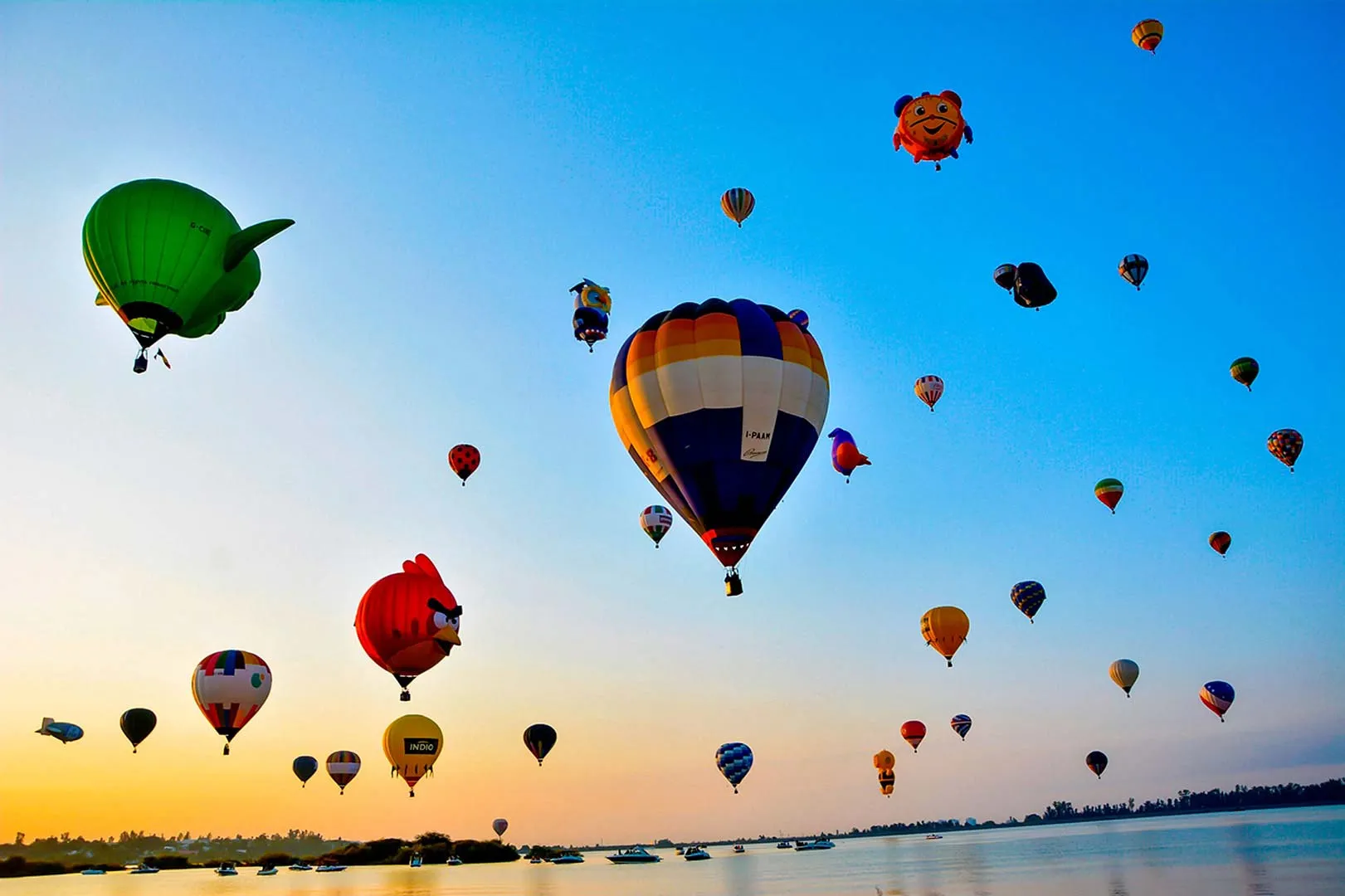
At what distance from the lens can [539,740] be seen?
3244 centimetres

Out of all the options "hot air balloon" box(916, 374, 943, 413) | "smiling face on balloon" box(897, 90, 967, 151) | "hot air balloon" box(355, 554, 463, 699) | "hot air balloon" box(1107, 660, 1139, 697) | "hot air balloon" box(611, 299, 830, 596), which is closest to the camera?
"hot air balloon" box(611, 299, 830, 596)

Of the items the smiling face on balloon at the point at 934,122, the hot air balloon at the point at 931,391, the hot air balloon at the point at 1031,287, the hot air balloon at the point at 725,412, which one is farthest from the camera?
the hot air balloon at the point at 931,391

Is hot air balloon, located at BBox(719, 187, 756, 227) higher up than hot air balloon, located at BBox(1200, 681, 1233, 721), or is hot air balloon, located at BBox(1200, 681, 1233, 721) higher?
hot air balloon, located at BBox(719, 187, 756, 227)

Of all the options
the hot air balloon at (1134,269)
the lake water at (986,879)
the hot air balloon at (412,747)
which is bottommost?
the lake water at (986,879)

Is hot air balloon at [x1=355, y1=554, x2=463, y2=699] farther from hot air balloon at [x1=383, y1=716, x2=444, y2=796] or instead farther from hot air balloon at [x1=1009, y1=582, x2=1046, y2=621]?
hot air balloon at [x1=1009, y1=582, x2=1046, y2=621]

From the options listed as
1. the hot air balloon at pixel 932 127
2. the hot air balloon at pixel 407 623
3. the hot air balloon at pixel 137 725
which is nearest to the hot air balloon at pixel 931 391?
the hot air balloon at pixel 932 127

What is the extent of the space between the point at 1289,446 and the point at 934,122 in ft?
62.3

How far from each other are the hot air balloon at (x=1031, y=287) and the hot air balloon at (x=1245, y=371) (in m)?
10.1

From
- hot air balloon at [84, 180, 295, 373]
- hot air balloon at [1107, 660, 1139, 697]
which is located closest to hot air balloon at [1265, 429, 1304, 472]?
hot air balloon at [1107, 660, 1139, 697]

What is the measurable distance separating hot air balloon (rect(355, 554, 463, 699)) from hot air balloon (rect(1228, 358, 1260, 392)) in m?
25.0

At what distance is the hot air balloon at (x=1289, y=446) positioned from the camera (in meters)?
31.4

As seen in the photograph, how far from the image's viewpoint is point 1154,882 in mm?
34875

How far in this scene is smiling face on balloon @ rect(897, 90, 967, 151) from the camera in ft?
68.0

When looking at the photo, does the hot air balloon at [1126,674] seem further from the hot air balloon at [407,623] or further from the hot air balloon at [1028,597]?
the hot air balloon at [407,623]
